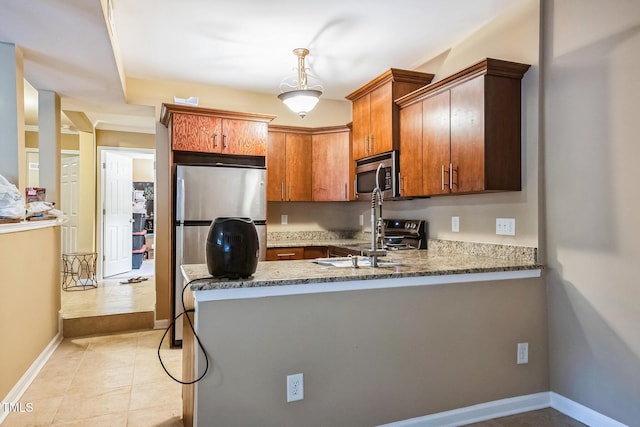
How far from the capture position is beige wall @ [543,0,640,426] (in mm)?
1977

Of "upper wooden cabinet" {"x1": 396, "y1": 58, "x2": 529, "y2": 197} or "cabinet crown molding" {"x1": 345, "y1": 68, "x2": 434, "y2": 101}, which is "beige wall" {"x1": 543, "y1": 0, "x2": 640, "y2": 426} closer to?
"upper wooden cabinet" {"x1": 396, "y1": 58, "x2": 529, "y2": 197}

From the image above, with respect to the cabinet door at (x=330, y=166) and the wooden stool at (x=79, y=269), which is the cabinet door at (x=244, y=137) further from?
the wooden stool at (x=79, y=269)

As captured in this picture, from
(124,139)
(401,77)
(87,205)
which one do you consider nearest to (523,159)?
(401,77)

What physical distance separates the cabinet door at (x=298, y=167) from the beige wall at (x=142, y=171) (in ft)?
21.4

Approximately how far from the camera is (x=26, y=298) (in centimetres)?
278

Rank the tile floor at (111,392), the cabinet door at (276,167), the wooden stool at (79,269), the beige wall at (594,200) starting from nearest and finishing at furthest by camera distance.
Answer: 1. the beige wall at (594,200)
2. the tile floor at (111,392)
3. the cabinet door at (276,167)
4. the wooden stool at (79,269)

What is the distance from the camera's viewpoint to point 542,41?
2398mm

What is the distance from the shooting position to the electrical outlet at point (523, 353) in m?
2.33

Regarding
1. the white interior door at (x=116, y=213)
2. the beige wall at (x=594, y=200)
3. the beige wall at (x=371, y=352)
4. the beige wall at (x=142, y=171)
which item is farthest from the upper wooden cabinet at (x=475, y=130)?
the beige wall at (x=142, y=171)

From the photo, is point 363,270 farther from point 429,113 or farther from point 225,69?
point 225,69

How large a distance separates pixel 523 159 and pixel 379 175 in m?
1.06

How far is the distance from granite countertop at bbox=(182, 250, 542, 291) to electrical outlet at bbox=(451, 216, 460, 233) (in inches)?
16.2

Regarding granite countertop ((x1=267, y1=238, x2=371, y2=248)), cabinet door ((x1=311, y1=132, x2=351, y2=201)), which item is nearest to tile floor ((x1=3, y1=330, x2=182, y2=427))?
granite countertop ((x1=267, y1=238, x2=371, y2=248))
